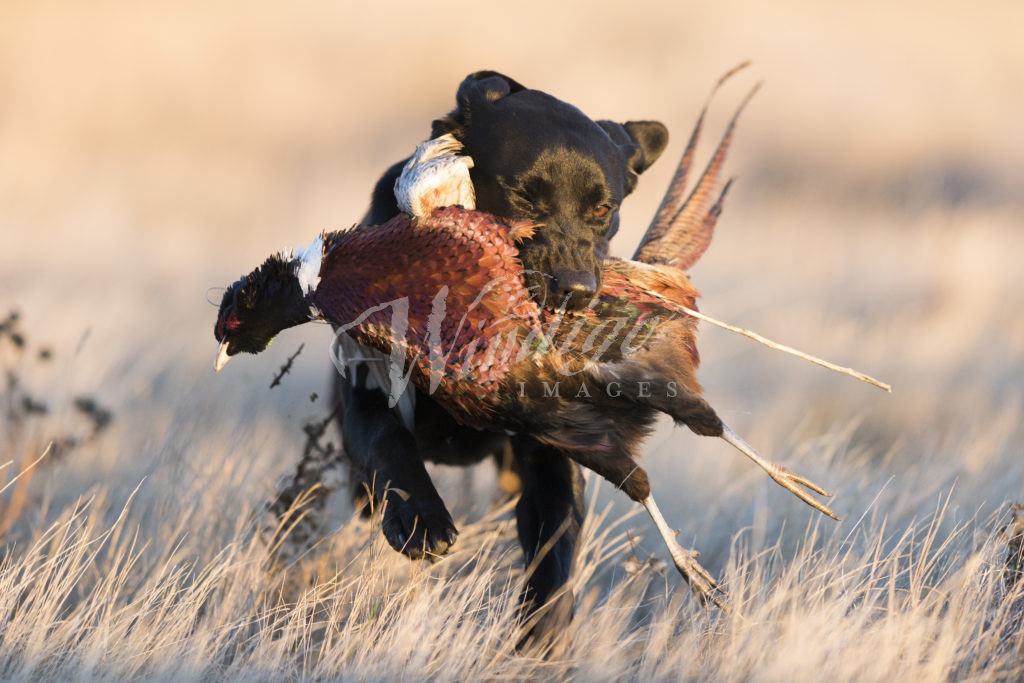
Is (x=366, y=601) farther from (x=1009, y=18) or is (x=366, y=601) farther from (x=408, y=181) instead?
(x=1009, y=18)

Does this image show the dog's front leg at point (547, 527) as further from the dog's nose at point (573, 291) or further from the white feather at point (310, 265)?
the white feather at point (310, 265)

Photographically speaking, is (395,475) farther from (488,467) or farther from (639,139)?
(488,467)

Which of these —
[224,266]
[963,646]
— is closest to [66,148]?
[224,266]

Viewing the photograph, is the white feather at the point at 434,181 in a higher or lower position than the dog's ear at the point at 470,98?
lower

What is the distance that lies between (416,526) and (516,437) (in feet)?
1.69

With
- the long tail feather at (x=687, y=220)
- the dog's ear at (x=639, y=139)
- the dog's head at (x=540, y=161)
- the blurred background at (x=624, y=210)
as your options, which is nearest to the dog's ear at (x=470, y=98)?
the dog's head at (x=540, y=161)

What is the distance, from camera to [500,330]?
2.18 metres

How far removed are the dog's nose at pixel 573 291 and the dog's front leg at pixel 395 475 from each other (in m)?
0.65

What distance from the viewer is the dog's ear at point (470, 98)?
3.02 meters

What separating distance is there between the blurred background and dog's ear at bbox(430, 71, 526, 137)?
1.44m

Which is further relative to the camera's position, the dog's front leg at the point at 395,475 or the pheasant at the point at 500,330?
the dog's front leg at the point at 395,475

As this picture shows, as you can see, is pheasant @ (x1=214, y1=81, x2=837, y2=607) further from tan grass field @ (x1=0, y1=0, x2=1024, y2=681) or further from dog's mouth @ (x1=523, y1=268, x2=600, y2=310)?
tan grass field @ (x1=0, y1=0, x2=1024, y2=681)

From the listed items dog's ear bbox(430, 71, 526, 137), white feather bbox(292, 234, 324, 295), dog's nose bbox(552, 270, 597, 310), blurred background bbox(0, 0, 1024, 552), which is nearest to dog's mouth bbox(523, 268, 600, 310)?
dog's nose bbox(552, 270, 597, 310)

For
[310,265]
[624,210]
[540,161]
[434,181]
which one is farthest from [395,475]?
[624,210]
